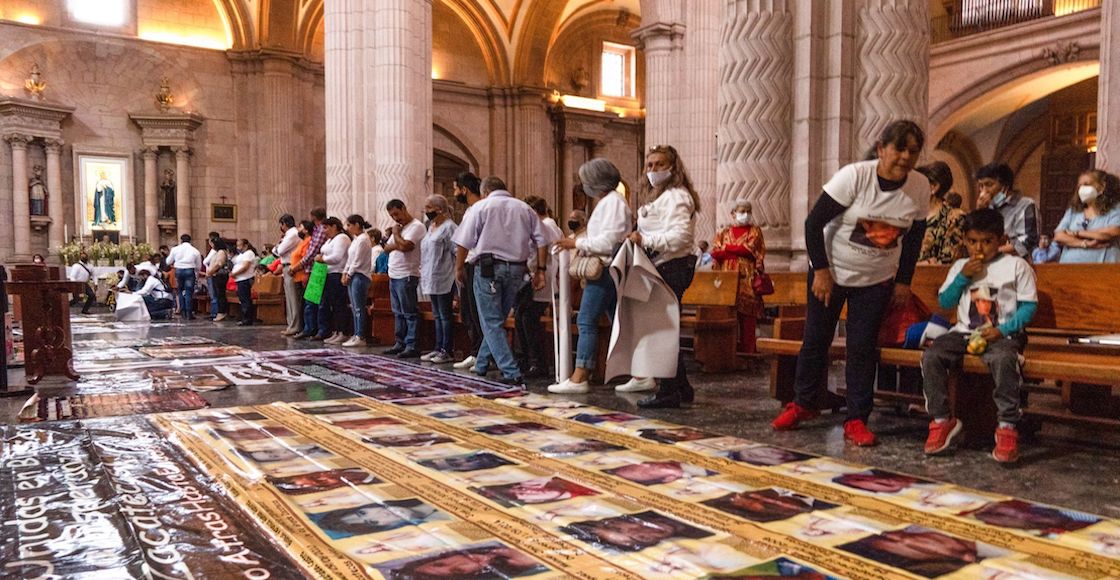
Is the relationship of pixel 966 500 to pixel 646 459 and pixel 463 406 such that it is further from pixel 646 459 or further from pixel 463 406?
pixel 463 406

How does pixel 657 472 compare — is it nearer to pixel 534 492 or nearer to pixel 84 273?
pixel 534 492

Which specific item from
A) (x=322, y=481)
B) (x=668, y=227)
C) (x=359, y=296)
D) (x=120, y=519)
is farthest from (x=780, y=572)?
(x=359, y=296)

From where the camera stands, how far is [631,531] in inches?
115

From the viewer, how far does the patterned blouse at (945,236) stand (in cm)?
550

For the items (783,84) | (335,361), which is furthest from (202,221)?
(783,84)

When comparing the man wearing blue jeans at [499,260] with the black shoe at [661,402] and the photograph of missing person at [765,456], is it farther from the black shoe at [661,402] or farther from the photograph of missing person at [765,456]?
the photograph of missing person at [765,456]

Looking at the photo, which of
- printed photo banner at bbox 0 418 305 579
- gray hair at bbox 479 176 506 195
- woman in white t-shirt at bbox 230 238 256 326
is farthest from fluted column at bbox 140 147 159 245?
printed photo banner at bbox 0 418 305 579

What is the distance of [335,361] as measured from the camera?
8414 mm

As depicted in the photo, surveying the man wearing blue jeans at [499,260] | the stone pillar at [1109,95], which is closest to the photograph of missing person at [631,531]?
the man wearing blue jeans at [499,260]

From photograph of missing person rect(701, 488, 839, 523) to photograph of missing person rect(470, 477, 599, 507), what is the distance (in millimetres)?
529

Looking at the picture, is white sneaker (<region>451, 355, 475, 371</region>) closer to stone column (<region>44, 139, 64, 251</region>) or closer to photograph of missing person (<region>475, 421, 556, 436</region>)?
photograph of missing person (<region>475, 421, 556, 436</region>)

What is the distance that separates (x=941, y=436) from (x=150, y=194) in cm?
2360

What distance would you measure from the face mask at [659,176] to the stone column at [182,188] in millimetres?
21033

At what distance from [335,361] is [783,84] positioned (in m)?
5.01
